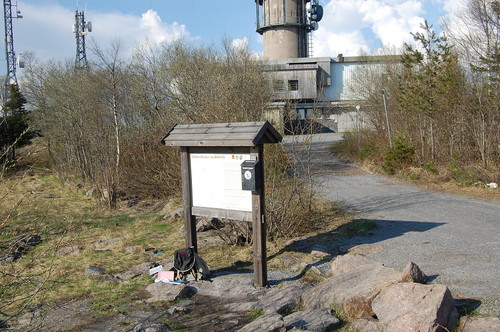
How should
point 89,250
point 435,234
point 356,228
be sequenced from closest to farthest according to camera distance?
point 435,234
point 356,228
point 89,250

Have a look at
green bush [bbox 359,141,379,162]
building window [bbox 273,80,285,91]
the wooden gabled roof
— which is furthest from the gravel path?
building window [bbox 273,80,285,91]

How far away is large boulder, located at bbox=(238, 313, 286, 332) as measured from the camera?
5.10m

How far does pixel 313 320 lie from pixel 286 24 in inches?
1631

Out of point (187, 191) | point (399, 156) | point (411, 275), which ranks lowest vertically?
point (411, 275)

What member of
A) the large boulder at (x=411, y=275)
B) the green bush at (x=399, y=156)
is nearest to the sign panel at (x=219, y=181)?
the large boulder at (x=411, y=275)

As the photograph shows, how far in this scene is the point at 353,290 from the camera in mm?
5832

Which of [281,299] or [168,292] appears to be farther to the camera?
[168,292]

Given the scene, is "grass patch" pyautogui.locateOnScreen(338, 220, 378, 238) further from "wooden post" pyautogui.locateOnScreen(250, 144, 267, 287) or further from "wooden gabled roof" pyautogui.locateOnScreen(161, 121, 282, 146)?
"wooden gabled roof" pyautogui.locateOnScreen(161, 121, 282, 146)

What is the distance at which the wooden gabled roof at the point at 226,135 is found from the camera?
22.6 feet

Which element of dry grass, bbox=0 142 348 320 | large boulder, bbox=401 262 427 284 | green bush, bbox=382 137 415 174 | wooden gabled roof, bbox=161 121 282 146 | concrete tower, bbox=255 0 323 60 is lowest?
dry grass, bbox=0 142 348 320

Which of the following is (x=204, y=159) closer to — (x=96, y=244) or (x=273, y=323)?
(x=273, y=323)

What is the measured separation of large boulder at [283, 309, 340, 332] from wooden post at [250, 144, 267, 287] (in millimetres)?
1415

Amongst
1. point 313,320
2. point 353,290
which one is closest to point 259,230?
point 353,290

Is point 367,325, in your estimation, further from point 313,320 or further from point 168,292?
point 168,292
